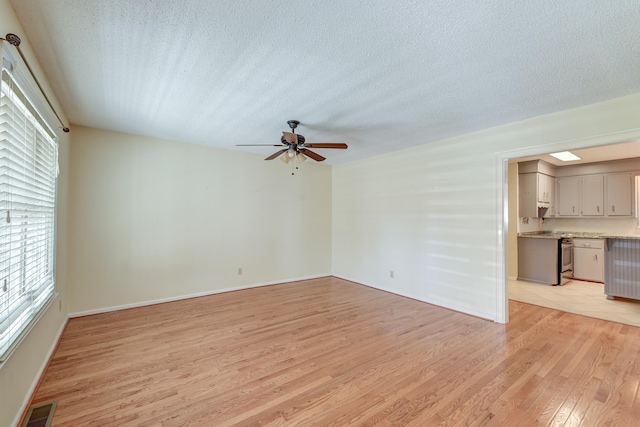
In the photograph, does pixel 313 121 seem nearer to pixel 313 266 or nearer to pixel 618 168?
pixel 313 266

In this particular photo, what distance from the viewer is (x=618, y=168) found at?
5.46 meters

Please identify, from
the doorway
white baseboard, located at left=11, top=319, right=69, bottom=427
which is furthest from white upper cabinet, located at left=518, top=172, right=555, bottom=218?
white baseboard, located at left=11, top=319, right=69, bottom=427

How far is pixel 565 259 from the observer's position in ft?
18.0

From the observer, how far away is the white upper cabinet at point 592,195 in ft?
18.6

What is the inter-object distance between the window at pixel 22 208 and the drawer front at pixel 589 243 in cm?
822

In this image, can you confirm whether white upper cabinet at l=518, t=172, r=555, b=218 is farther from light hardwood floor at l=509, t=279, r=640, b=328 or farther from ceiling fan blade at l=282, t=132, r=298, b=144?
ceiling fan blade at l=282, t=132, r=298, b=144

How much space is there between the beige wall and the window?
0.50ft

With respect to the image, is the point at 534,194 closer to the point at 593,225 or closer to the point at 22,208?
the point at 593,225

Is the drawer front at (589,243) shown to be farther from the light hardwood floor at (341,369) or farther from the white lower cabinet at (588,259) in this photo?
the light hardwood floor at (341,369)

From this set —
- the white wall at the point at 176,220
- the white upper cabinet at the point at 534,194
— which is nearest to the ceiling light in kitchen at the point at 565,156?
the white upper cabinet at the point at 534,194

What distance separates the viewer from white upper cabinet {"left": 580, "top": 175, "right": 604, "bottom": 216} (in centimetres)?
567

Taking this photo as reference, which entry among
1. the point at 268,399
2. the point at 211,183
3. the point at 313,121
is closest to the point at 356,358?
the point at 268,399

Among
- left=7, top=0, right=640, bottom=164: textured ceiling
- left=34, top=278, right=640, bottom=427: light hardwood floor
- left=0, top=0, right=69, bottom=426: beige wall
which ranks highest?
left=7, top=0, right=640, bottom=164: textured ceiling

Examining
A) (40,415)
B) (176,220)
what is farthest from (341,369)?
(176,220)
